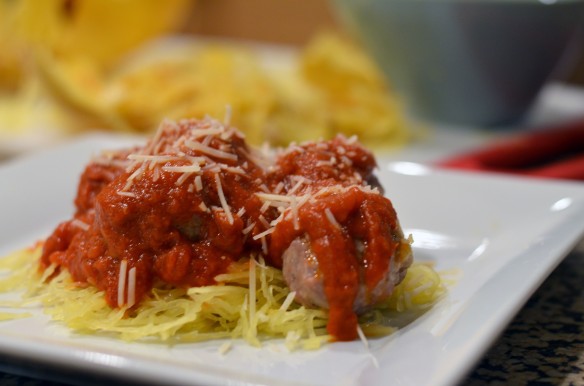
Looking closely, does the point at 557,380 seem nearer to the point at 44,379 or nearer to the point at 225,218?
the point at 225,218

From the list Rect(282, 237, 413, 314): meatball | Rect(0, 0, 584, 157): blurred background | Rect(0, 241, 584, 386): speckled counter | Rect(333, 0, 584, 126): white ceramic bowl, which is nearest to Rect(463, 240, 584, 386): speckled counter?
Rect(0, 241, 584, 386): speckled counter

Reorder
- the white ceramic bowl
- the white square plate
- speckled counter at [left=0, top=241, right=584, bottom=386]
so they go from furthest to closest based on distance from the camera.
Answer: the white ceramic bowl → speckled counter at [left=0, top=241, right=584, bottom=386] → the white square plate

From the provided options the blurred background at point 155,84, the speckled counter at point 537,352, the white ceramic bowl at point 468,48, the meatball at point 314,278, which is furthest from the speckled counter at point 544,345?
the white ceramic bowl at point 468,48

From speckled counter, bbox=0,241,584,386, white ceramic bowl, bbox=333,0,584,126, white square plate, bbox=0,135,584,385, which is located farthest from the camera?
white ceramic bowl, bbox=333,0,584,126

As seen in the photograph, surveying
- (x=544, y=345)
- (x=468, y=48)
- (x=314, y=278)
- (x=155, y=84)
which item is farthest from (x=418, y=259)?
(x=155, y=84)

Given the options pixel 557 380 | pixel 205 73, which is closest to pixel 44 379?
pixel 557 380

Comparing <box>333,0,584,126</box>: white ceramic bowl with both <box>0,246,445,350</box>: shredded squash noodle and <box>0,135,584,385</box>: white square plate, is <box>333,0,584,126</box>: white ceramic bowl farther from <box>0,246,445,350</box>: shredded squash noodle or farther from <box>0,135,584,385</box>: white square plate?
<box>0,246,445,350</box>: shredded squash noodle

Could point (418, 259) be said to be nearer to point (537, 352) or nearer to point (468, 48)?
point (537, 352)

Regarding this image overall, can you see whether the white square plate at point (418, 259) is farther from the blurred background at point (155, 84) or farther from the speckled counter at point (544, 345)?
the blurred background at point (155, 84)
